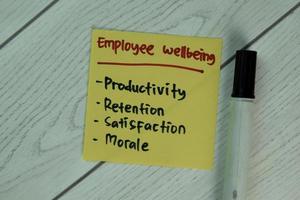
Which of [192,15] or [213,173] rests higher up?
[192,15]

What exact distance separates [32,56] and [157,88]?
0.45 feet

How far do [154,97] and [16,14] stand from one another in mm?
168

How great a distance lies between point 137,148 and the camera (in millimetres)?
474

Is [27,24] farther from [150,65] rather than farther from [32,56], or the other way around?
[150,65]

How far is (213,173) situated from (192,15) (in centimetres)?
17

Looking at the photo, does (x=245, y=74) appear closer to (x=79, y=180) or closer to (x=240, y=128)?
(x=240, y=128)

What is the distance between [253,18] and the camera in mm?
469

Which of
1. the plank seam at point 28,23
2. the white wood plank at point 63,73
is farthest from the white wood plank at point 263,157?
the plank seam at point 28,23

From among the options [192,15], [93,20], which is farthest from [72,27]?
[192,15]

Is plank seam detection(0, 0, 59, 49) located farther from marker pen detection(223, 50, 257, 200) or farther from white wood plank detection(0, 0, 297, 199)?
marker pen detection(223, 50, 257, 200)

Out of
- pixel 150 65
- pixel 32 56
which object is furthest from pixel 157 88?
pixel 32 56

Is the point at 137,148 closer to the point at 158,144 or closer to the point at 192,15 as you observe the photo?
the point at 158,144

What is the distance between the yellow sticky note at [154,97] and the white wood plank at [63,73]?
0.01 metres

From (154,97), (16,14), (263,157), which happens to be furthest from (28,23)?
(263,157)
